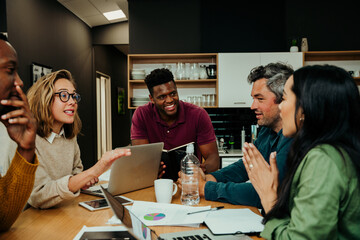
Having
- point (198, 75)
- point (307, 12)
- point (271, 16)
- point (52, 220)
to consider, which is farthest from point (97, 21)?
point (52, 220)

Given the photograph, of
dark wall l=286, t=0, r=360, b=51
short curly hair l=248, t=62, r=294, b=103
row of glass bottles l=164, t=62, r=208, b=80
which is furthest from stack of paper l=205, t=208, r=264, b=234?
dark wall l=286, t=0, r=360, b=51

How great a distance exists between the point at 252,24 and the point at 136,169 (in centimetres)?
372

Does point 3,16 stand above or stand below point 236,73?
above

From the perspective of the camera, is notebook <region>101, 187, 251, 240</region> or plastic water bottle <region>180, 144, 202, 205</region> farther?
plastic water bottle <region>180, 144, 202, 205</region>

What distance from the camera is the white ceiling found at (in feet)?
16.7

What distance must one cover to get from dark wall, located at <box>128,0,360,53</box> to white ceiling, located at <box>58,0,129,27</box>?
84cm

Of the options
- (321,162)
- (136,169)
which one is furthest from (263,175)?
(136,169)

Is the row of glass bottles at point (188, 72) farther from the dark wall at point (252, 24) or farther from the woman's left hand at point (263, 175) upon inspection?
the woman's left hand at point (263, 175)

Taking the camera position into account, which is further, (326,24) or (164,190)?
(326,24)

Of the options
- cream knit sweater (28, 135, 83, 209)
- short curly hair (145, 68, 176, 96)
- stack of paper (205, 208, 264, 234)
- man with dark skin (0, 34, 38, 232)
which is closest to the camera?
man with dark skin (0, 34, 38, 232)

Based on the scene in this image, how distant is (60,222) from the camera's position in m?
1.26

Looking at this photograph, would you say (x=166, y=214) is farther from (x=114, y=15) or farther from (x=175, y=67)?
(x=114, y=15)

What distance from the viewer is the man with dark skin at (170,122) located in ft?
8.01

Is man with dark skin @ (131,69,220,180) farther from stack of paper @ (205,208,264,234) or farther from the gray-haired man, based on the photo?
stack of paper @ (205,208,264,234)
